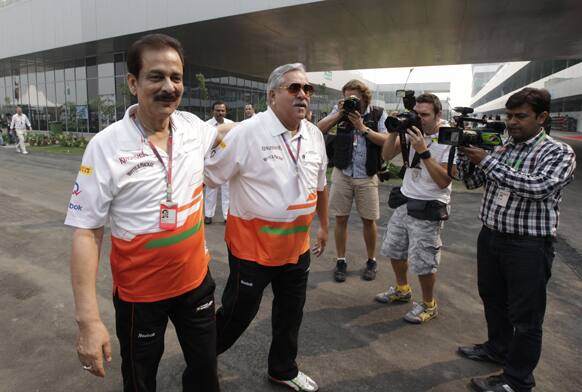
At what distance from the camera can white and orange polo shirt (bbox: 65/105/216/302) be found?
172 centimetres

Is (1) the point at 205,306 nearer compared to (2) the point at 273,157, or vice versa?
(1) the point at 205,306

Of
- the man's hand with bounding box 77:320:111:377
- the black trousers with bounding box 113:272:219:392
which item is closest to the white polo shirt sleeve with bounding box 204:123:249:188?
the black trousers with bounding box 113:272:219:392

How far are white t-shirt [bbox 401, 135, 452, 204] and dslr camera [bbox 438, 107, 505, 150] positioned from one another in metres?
0.61

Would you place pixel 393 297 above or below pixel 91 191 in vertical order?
below

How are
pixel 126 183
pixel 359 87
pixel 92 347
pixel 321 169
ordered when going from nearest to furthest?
pixel 92 347 → pixel 126 183 → pixel 321 169 → pixel 359 87

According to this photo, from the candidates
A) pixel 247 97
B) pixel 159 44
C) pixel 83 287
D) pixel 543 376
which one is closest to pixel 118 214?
pixel 83 287

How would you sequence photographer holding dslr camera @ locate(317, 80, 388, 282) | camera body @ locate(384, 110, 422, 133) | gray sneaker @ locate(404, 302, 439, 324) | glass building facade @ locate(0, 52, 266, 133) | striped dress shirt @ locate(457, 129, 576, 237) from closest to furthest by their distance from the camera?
1. striped dress shirt @ locate(457, 129, 576, 237)
2. camera body @ locate(384, 110, 422, 133)
3. gray sneaker @ locate(404, 302, 439, 324)
4. photographer holding dslr camera @ locate(317, 80, 388, 282)
5. glass building facade @ locate(0, 52, 266, 133)

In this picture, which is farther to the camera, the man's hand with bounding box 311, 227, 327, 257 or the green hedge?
A: the green hedge

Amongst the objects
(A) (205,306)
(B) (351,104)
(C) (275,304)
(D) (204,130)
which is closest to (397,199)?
(B) (351,104)

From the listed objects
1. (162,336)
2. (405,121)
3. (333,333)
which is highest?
(405,121)

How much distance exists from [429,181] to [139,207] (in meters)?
2.57

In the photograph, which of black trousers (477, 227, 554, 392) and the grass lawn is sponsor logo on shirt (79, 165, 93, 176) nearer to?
black trousers (477, 227, 554, 392)

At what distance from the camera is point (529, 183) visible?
96.0 inches

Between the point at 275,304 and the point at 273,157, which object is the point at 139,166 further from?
the point at 275,304
